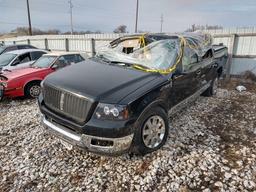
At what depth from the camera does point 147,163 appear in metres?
3.07

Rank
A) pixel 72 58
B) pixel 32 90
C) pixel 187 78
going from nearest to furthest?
pixel 187 78 < pixel 32 90 < pixel 72 58

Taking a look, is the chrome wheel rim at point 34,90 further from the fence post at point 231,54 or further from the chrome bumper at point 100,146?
the fence post at point 231,54

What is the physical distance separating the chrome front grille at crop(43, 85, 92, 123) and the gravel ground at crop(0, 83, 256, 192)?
858 mm

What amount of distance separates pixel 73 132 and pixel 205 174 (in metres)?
1.96

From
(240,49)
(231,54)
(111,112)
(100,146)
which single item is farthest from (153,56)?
(240,49)

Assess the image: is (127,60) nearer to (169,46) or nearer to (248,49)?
(169,46)

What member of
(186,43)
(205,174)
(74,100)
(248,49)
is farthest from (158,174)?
(248,49)

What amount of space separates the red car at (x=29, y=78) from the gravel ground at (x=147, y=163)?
1.75 meters

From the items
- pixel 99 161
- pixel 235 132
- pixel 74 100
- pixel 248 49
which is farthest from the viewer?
pixel 248 49

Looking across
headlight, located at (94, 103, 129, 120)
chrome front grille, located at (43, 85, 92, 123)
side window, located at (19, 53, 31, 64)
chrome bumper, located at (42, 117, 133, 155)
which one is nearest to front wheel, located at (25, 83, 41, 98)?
side window, located at (19, 53, 31, 64)

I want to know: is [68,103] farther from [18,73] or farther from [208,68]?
[18,73]

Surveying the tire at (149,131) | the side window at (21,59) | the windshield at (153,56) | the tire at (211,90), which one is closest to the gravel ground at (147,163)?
the tire at (149,131)

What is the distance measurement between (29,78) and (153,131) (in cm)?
464

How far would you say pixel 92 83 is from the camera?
2.87 metres
